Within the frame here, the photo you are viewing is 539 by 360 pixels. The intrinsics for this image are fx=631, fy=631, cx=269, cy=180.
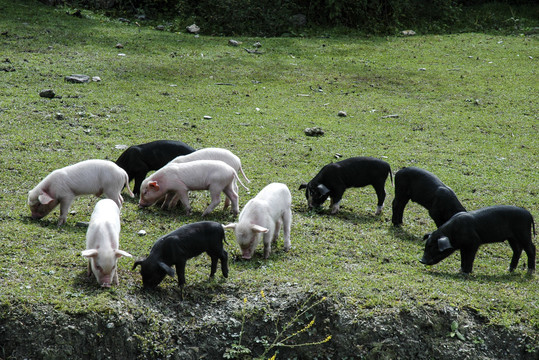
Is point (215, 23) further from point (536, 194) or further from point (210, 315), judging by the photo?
point (210, 315)

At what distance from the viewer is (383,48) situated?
19266 millimetres

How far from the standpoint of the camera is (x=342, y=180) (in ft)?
30.0

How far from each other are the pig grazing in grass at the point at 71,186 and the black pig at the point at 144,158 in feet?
3.83

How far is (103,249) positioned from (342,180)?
4124 millimetres

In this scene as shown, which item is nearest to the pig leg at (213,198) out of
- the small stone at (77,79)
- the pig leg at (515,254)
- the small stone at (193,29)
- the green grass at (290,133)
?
the green grass at (290,133)

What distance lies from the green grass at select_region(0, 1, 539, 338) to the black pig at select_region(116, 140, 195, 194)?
33.0 inches

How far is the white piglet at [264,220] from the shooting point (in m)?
7.11

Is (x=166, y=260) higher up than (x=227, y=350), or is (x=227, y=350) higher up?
(x=166, y=260)

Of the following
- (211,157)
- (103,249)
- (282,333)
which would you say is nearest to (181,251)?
(103,249)

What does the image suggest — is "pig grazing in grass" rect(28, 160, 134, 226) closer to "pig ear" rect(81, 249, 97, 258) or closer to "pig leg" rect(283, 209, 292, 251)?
"pig ear" rect(81, 249, 97, 258)

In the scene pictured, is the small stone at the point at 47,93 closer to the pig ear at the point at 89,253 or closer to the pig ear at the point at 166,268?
the pig ear at the point at 89,253

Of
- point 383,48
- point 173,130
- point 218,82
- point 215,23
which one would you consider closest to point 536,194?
point 173,130

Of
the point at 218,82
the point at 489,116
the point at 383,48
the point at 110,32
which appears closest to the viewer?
the point at 489,116

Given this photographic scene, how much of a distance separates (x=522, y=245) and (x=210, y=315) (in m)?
3.88
